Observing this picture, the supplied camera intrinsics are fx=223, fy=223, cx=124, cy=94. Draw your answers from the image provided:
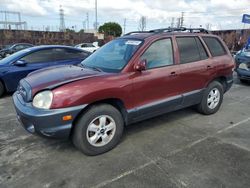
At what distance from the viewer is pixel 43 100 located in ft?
9.20

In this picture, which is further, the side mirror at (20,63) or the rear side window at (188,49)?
the side mirror at (20,63)

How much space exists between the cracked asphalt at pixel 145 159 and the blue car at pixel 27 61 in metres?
2.15

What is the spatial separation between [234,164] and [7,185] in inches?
112

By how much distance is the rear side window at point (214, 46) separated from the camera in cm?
458

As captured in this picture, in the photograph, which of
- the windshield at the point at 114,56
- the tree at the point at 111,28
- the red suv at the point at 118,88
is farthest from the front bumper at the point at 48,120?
the tree at the point at 111,28

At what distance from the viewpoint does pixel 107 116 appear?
313cm

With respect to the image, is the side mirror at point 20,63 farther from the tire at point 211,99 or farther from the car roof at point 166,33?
the tire at point 211,99

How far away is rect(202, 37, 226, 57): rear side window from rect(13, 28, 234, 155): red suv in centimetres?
3

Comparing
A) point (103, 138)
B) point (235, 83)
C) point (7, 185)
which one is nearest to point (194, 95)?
point (103, 138)

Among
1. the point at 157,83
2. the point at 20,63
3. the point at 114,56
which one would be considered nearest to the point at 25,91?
the point at 114,56

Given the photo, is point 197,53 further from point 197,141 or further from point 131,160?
point 131,160

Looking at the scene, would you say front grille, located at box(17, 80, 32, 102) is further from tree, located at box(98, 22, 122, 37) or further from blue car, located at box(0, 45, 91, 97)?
tree, located at box(98, 22, 122, 37)

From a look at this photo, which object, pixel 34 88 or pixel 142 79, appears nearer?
pixel 34 88

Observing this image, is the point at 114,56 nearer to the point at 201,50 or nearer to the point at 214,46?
the point at 201,50
